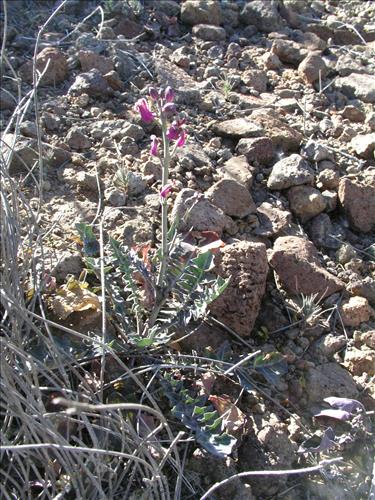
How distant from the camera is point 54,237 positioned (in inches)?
117

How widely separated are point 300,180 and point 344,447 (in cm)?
121

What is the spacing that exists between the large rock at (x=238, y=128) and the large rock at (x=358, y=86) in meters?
0.70

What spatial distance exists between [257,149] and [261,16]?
52.3 inches

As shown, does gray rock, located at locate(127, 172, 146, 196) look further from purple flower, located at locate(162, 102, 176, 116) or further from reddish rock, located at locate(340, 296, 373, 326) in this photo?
reddish rock, located at locate(340, 296, 373, 326)

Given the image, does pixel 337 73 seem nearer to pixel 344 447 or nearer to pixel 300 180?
pixel 300 180

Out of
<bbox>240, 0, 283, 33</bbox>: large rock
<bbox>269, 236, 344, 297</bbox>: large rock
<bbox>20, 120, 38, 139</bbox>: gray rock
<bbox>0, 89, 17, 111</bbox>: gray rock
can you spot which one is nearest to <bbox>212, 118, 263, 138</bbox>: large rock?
<bbox>269, 236, 344, 297</bbox>: large rock

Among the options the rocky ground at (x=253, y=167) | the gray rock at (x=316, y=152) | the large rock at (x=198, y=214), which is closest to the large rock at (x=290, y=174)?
the rocky ground at (x=253, y=167)

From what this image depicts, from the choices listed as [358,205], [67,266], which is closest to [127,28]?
[358,205]

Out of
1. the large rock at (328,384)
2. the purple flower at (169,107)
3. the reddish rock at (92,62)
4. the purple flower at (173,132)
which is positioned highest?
the purple flower at (169,107)

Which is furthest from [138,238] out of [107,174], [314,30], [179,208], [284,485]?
[314,30]

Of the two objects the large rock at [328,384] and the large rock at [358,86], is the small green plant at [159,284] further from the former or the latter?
the large rock at [358,86]

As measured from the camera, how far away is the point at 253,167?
3.42 m

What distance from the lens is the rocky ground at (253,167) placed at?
2705 millimetres

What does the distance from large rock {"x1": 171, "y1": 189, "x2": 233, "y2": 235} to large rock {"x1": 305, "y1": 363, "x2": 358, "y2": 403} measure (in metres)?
0.70
